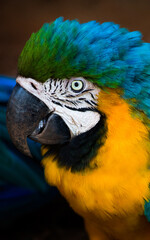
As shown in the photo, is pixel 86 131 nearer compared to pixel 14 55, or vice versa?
pixel 86 131

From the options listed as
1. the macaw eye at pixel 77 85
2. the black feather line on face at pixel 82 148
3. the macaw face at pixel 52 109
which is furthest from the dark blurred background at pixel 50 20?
the macaw eye at pixel 77 85

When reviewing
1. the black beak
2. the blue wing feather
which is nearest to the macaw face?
the black beak

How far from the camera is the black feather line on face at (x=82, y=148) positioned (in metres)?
1.05

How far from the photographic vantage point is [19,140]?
43.2 inches

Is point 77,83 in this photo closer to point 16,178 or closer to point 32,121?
point 32,121

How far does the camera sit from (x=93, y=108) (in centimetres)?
104

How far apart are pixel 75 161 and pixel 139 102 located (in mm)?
338

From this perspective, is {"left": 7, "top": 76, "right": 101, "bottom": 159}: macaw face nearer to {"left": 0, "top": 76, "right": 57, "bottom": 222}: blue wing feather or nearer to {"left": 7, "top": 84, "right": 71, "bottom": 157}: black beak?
{"left": 7, "top": 84, "right": 71, "bottom": 157}: black beak

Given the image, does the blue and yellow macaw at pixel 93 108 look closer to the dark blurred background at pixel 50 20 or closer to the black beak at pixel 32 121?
the black beak at pixel 32 121

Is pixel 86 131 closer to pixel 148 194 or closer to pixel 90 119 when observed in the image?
pixel 90 119

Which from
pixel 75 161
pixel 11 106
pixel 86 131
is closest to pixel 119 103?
pixel 86 131

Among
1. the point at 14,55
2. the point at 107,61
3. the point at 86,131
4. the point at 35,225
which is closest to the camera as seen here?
the point at 107,61

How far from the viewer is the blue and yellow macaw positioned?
0.97 m

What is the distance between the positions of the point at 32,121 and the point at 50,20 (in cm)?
184
